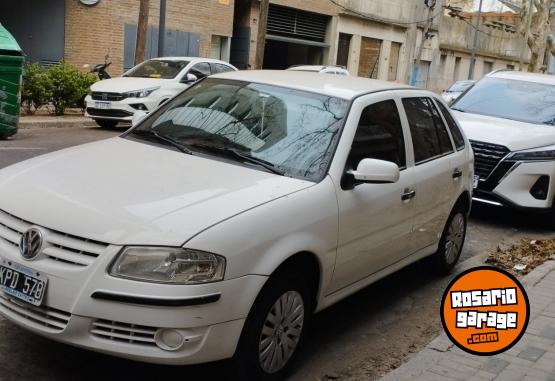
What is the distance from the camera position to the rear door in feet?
17.0

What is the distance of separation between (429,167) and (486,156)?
121 inches

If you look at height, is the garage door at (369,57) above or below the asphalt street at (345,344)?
above

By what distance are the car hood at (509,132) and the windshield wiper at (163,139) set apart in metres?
4.63

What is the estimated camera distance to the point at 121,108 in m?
13.5

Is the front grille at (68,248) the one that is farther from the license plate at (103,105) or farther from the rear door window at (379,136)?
the license plate at (103,105)

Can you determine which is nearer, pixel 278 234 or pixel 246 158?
pixel 278 234

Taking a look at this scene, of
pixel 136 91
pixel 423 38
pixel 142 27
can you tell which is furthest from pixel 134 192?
pixel 423 38

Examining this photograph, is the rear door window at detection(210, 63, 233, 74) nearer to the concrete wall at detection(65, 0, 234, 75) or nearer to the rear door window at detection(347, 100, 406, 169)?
the concrete wall at detection(65, 0, 234, 75)

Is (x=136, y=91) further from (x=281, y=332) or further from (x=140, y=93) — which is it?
(x=281, y=332)

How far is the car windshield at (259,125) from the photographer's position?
4.27 meters

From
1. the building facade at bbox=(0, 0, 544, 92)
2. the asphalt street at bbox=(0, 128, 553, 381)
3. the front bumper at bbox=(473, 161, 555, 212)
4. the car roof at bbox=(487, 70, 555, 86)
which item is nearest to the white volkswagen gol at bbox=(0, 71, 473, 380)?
the asphalt street at bbox=(0, 128, 553, 381)

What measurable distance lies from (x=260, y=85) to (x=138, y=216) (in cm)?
187

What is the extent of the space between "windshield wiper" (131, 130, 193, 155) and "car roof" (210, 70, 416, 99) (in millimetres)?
766

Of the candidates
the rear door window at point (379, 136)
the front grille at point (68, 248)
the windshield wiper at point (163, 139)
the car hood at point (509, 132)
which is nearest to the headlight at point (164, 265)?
the front grille at point (68, 248)
